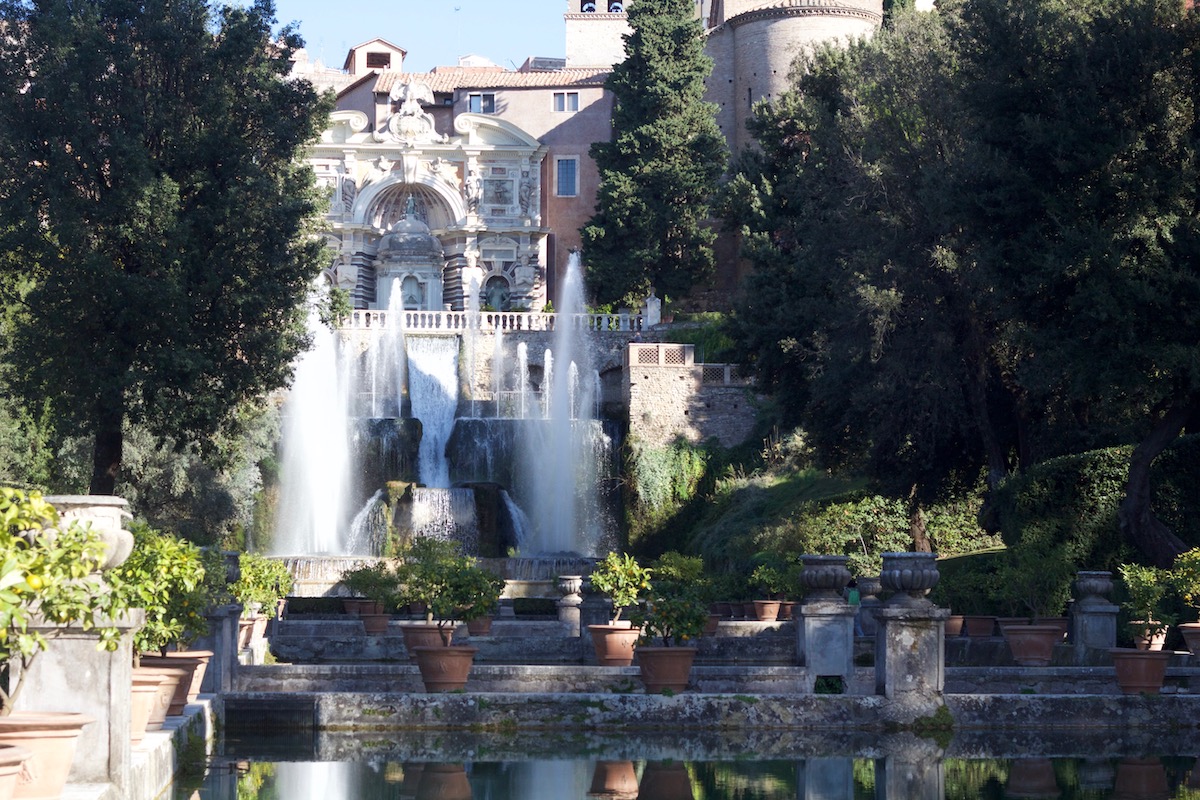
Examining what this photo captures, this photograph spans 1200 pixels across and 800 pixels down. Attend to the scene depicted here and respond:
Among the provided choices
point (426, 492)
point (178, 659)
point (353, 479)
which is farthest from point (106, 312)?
point (353, 479)

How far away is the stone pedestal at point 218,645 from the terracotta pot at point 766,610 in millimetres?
10066

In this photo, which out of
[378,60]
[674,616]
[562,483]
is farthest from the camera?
[378,60]

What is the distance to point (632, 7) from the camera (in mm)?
51375

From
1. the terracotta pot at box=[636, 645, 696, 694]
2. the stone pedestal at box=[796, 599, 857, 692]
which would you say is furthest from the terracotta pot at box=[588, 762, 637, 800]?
the stone pedestal at box=[796, 599, 857, 692]

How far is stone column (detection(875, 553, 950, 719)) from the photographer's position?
13.4 m

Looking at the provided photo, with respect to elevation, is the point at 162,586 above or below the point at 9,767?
above

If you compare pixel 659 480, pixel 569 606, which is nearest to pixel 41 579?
pixel 569 606

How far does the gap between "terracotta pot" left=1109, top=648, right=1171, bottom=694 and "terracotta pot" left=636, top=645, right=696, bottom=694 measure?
3.67 metres

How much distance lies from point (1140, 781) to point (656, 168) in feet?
129

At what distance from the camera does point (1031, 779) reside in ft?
36.8

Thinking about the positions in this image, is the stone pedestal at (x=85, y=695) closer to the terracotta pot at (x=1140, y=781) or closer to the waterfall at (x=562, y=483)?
the terracotta pot at (x=1140, y=781)

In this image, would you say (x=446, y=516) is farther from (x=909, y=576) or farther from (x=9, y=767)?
(x=9, y=767)

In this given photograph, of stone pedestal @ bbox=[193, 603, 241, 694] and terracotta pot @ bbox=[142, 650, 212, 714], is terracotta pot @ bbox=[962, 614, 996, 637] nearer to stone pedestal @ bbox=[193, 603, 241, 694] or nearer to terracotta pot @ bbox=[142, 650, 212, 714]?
stone pedestal @ bbox=[193, 603, 241, 694]

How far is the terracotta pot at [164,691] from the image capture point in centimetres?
1082
